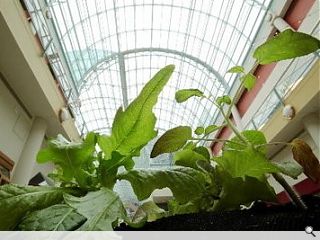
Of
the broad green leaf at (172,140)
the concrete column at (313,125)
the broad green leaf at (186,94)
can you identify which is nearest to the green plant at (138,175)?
the broad green leaf at (172,140)

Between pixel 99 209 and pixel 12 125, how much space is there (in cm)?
648

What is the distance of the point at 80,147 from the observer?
1.82 feet

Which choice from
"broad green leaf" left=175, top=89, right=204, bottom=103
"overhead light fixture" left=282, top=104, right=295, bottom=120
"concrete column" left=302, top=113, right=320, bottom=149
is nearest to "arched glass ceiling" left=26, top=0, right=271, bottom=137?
"overhead light fixture" left=282, top=104, right=295, bottom=120

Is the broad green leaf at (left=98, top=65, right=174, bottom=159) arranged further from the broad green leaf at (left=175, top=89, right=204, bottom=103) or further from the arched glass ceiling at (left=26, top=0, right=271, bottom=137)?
the arched glass ceiling at (left=26, top=0, right=271, bottom=137)

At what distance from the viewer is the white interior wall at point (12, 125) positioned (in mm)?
5754

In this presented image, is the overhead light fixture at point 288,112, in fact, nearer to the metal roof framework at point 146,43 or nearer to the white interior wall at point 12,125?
the metal roof framework at point 146,43

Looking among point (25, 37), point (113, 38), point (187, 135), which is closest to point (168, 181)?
point (187, 135)

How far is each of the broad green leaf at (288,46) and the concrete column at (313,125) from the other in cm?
642

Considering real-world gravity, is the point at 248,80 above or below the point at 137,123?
above

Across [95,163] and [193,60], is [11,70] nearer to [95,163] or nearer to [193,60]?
[95,163]

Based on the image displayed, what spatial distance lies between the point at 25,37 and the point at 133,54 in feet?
29.9

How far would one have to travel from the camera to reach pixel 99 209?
39 cm

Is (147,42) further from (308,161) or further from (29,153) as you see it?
(308,161)

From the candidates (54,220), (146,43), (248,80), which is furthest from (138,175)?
(146,43)
